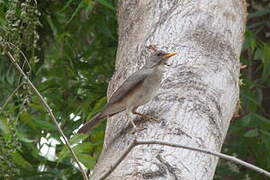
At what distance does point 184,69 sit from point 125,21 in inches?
38.2

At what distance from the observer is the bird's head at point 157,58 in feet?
13.0

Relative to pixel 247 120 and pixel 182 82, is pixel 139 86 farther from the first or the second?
pixel 247 120

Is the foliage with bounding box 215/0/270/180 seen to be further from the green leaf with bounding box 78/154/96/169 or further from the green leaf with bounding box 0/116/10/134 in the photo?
the green leaf with bounding box 0/116/10/134

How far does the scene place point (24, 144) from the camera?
16.8 feet

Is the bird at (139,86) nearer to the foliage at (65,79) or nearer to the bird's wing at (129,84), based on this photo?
the bird's wing at (129,84)

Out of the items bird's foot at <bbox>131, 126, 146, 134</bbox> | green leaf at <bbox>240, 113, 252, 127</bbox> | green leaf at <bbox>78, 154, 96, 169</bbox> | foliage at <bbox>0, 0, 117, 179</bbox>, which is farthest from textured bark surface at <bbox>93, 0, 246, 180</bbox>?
green leaf at <bbox>240, 113, 252, 127</bbox>

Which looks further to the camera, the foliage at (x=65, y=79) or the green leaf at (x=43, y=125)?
the foliage at (x=65, y=79)

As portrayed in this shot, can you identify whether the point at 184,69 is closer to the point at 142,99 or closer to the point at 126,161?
the point at 142,99

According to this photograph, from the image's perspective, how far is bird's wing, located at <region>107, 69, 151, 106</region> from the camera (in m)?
4.01

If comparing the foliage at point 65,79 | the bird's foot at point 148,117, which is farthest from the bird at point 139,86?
the foliage at point 65,79

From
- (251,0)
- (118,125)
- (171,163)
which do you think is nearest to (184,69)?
(118,125)

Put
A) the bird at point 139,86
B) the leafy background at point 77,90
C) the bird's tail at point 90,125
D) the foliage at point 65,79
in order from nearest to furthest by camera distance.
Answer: the bird at point 139,86 → the bird's tail at point 90,125 → the foliage at point 65,79 → the leafy background at point 77,90

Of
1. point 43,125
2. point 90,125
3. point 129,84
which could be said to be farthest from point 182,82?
point 43,125

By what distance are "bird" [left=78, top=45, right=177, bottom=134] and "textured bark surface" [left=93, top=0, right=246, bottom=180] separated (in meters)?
0.05
